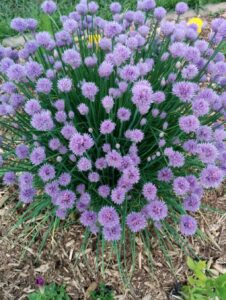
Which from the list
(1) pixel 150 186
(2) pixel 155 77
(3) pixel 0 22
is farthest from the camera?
(3) pixel 0 22

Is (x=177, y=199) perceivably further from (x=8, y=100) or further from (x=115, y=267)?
(x=8, y=100)

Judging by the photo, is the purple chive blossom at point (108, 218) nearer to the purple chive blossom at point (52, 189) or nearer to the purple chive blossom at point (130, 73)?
the purple chive blossom at point (52, 189)

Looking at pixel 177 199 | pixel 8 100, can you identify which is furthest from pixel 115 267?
pixel 8 100

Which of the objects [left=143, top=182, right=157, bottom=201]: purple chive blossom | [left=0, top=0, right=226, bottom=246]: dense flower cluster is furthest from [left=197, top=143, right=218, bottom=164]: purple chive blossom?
[left=143, top=182, right=157, bottom=201]: purple chive blossom

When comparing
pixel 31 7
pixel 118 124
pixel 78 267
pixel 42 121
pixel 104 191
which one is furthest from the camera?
pixel 31 7

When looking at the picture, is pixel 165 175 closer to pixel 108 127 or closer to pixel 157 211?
pixel 157 211

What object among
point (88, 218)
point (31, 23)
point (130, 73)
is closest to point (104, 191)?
point (88, 218)

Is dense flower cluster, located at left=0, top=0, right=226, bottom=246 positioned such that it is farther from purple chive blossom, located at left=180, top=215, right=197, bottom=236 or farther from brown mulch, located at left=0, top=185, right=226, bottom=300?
brown mulch, located at left=0, top=185, right=226, bottom=300
